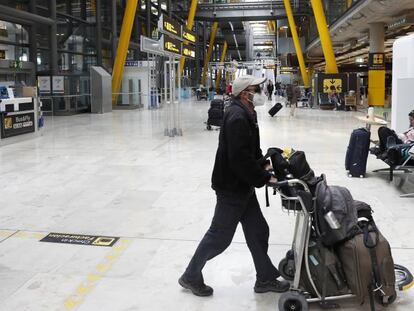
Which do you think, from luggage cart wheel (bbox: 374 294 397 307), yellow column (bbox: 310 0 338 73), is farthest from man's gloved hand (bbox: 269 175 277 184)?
yellow column (bbox: 310 0 338 73)

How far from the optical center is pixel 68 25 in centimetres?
2823

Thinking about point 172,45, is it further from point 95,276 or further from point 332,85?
point 332,85

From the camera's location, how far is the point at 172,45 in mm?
14789

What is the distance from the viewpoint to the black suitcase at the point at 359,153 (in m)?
8.55

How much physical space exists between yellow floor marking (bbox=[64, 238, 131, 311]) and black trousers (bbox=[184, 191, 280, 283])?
796 mm

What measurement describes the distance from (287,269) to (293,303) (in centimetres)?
58

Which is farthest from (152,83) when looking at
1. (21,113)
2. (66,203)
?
(66,203)

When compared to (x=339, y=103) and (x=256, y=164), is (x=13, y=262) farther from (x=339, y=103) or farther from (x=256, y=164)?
(x=339, y=103)

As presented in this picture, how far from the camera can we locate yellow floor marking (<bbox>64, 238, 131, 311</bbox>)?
3807 mm

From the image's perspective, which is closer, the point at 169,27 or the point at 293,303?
the point at 293,303

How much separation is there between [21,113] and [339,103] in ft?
66.9

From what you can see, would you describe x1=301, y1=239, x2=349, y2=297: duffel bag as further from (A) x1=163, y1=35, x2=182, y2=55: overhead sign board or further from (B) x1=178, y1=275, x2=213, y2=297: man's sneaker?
(A) x1=163, y1=35, x2=182, y2=55: overhead sign board

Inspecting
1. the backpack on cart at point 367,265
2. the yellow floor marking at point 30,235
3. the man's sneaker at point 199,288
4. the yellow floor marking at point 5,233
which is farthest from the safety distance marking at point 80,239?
the backpack on cart at point 367,265

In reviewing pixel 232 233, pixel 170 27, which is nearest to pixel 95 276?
pixel 232 233
